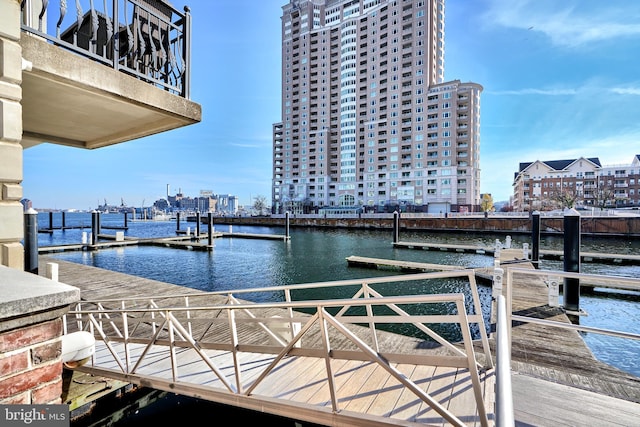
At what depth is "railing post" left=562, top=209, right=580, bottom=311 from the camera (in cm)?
923

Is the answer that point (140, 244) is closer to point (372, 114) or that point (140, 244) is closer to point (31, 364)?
point (31, 364)

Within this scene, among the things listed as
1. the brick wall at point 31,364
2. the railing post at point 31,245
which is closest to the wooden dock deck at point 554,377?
the railing post at point 31,245

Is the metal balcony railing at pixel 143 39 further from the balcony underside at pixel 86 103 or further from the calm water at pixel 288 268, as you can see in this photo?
the calm water at pixel 288 268

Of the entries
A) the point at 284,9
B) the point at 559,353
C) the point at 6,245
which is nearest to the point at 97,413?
the point at 6,245

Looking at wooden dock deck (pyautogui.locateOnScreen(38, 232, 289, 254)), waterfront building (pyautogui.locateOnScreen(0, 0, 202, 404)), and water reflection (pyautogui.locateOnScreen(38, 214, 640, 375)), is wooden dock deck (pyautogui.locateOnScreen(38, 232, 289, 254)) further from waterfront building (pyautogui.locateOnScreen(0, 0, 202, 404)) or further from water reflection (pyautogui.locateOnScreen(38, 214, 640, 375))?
waterfront building (pyautogui.locateOnScreen(0, 0, 202, 404))

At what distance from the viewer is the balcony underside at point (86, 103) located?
3021 millimetres

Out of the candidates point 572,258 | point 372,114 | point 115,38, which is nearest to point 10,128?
point 115,38

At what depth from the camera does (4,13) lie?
2691 mm

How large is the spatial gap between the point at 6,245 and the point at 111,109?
1.99 m

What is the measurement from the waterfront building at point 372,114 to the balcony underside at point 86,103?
237 ft

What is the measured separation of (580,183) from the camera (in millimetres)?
79625

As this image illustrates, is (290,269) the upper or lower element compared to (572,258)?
lower

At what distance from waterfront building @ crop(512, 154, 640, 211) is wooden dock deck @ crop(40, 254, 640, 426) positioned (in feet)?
265

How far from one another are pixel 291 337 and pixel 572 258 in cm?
967
